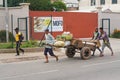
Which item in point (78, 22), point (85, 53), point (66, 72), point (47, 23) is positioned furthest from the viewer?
point (78, 22)

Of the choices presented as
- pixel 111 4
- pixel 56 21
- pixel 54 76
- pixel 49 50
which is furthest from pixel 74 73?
pixel 111 4

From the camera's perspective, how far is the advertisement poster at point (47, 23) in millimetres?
33812

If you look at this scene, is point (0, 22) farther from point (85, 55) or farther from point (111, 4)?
point (111, 4)

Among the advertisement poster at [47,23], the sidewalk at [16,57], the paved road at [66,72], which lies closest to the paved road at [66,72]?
A: the paved road at [66,72]

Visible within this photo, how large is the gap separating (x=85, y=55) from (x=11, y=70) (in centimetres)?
524

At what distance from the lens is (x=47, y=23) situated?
34.3m

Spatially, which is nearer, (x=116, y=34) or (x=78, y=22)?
(x=78, y=22)

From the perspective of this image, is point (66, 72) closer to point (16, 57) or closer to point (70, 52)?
point (70, 52)

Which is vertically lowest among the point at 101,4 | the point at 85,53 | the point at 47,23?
the point at 85,53

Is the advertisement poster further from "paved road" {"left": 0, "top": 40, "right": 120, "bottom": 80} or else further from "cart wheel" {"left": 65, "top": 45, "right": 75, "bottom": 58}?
"paved road" {"left": 0, "top": 40, "right": 120, "bottom": 80}

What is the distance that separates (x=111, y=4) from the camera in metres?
67.6

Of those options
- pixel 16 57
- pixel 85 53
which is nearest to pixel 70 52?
pixel 85 53

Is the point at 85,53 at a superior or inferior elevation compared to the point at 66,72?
superior

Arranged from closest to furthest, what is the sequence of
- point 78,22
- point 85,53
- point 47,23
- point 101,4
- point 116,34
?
point 85,53 → point 47,23 → point 78,22 → point 116,34 → point 101,4
